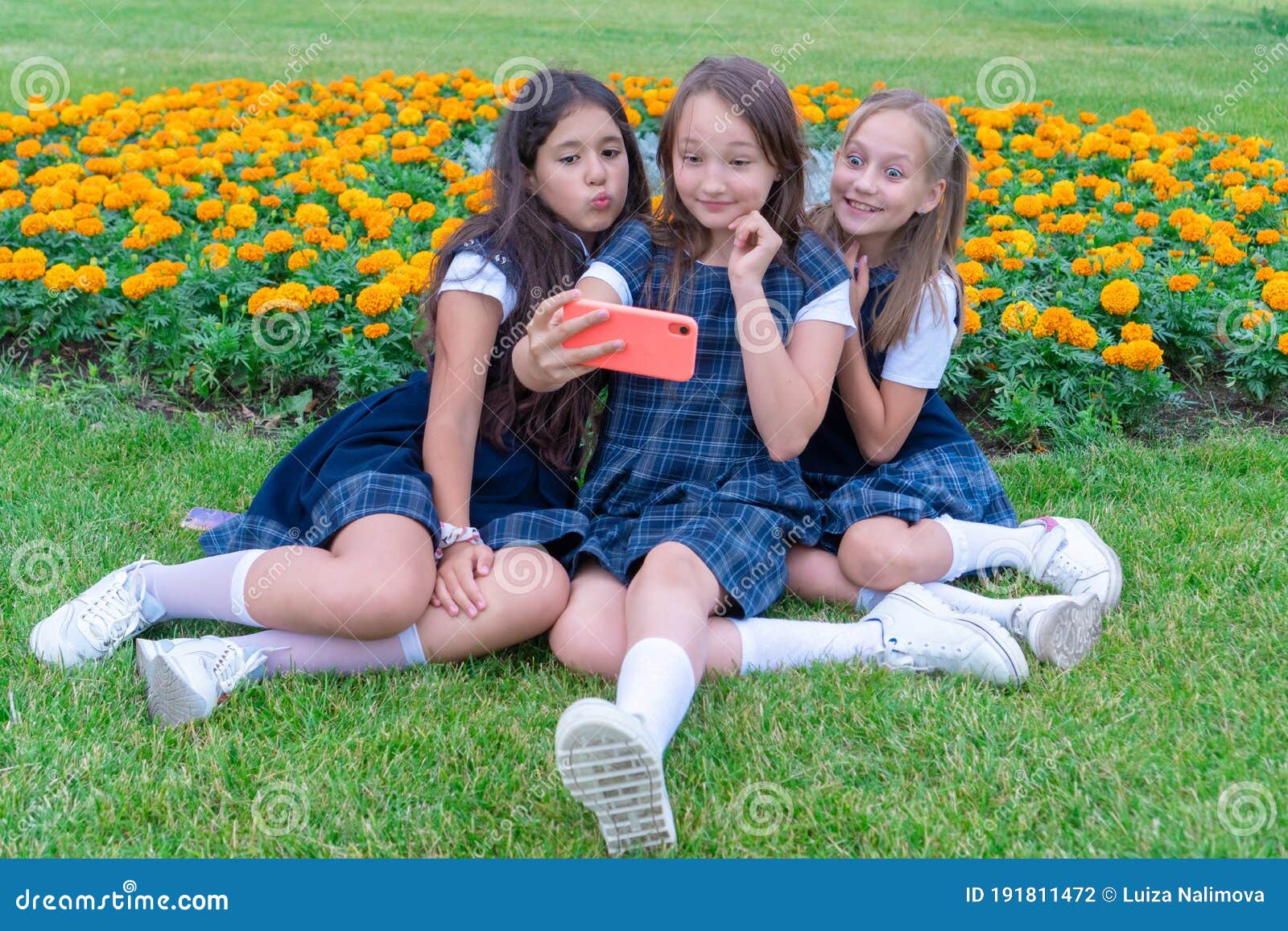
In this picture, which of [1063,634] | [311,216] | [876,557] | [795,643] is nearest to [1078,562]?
[1063,634]

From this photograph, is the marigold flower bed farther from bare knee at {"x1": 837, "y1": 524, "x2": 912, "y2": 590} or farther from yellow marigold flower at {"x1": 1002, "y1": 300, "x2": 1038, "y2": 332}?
bare knee at {"x1": 837, "y1": 524, "x2": 912, "y2": 590}

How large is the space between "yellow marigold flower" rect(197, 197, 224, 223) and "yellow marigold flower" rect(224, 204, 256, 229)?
79 millimetres

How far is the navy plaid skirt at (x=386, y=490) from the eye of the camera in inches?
94.7

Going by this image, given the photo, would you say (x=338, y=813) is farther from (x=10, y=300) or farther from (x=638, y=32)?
(x=638, y=32)

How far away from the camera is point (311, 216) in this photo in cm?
399

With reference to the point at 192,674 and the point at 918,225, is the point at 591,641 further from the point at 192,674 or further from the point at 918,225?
the point at 918,225

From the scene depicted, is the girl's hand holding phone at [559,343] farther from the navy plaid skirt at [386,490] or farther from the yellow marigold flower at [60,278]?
the yellow marigold flower at [60,278]

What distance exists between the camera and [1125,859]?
178 cm

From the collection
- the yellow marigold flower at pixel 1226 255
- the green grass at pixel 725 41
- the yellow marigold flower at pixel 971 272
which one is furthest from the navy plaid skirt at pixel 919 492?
the green grass at pixel 725 41

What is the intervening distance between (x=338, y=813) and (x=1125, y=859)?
1189mm

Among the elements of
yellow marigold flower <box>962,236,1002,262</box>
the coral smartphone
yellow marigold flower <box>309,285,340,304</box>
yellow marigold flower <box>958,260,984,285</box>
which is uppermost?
the coral smartphone

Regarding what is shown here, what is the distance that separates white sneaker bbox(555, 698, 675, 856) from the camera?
1752mm

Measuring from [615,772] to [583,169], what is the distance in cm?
127

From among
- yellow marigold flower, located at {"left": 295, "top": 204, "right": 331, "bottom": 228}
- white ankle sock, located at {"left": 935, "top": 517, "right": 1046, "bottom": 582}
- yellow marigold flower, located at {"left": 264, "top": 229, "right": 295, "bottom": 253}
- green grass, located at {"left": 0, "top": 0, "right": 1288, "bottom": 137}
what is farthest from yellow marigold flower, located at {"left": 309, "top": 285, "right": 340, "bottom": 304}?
green grass, located at {"left": 0, "top": 0, "right": 1288, "bottom": 137}
